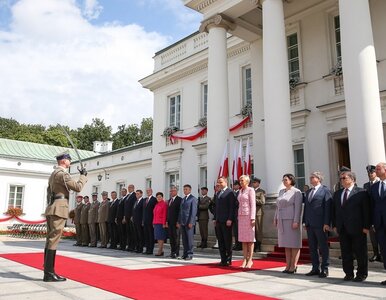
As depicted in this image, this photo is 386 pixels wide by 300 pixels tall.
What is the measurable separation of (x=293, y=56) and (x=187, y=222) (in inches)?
296

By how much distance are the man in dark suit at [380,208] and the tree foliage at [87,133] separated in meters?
47.6

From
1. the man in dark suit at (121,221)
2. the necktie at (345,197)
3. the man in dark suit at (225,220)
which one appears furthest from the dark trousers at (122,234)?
the necktie at (345,197)

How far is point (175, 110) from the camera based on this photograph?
1866 centimetres

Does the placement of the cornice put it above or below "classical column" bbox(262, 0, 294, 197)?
above

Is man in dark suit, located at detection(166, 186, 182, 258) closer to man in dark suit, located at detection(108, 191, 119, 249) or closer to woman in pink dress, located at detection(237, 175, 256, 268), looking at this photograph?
woman in pink dress, located at detection(237, 175, 256, 268)

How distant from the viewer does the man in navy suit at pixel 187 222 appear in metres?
8.75

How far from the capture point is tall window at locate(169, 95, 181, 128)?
60.6 ft

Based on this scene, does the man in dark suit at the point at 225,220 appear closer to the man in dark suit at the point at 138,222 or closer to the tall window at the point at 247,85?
the man in dark suit at the point at 138,222

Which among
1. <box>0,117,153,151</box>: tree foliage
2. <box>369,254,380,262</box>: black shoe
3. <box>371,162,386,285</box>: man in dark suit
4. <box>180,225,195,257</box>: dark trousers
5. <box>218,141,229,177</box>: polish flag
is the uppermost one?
<box>0,117,153,151</box>: tree foliage

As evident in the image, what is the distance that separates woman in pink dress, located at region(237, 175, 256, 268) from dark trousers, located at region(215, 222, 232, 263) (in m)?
0.34

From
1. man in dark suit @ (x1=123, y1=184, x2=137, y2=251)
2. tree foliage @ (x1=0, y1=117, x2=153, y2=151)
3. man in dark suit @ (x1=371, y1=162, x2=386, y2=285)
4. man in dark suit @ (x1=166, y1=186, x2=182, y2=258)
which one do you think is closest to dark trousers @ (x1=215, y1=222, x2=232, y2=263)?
man in dark suit @ (x1=166, y1=186, x2=182, y2=258)

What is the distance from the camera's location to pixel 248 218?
7.26m

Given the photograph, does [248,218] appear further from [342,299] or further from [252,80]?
[252,80]

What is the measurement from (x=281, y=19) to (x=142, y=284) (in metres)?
8.36
